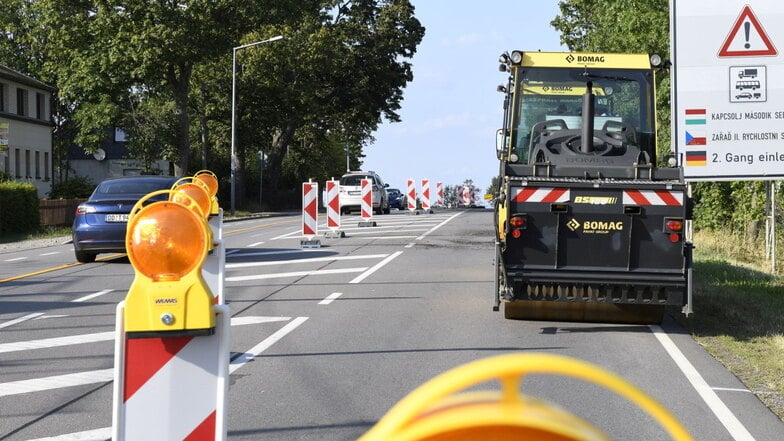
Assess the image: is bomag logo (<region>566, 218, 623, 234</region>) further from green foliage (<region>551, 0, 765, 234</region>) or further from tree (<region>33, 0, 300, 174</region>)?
tree (<region>33, 0, 300, 174</region>)

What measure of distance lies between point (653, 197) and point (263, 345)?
4188mm

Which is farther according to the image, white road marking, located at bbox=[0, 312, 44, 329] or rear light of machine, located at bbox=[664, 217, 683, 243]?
white road marking, located at bbox=[0, 312, 44, 329]

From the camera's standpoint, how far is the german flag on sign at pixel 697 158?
15961 millimetres

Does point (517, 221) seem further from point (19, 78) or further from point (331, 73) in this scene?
point (19, 78)

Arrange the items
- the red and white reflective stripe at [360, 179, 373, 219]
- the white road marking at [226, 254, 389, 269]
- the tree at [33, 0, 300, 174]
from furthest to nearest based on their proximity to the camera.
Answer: the tree at [33, 0, 300, 174], the red and white reflective stripe at [360, 179, 373, 219], the white road marking at [226, 254, 389, 269]

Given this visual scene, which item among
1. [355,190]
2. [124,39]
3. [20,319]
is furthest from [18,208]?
[20,319]

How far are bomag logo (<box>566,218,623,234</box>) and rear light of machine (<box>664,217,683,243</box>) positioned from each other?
0.45 meters

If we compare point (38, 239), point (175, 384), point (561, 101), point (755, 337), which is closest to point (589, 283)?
point (755, 337)

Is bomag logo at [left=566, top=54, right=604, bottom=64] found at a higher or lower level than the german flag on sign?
higher

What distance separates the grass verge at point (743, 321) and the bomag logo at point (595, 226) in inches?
55.7

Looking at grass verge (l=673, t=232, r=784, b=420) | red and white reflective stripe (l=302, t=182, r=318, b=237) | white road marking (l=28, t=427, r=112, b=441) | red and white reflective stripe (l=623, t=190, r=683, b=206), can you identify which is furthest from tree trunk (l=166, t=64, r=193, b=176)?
white road marking (l=28, t=427, r=112, b=441)

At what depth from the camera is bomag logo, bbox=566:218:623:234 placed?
1086cm

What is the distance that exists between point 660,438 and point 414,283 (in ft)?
30.8

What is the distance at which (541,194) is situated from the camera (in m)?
10.9
